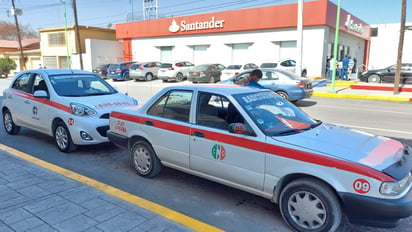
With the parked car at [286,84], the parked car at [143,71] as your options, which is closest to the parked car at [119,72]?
the parked car at [143,71]

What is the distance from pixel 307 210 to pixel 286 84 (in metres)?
9.41

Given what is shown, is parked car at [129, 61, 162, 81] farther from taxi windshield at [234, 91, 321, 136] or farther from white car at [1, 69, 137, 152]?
taxi windshield at [234, 91, 321, 136]

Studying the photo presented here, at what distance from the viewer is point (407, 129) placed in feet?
28.0

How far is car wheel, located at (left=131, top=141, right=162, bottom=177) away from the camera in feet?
15.6

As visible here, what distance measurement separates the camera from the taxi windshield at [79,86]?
6.53 m

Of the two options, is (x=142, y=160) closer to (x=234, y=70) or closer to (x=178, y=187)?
(x=178, y=187)

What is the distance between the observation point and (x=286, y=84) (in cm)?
1223

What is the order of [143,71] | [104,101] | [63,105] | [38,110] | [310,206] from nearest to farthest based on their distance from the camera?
1. [310,206]
2. [63,105]
3. [104,101]
4. [38,110]
5. [143,71]

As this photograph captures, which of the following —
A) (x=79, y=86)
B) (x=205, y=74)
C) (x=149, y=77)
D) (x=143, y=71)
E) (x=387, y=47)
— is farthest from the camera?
(x=387, y=47)

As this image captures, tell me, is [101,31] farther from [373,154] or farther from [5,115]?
[373,154]

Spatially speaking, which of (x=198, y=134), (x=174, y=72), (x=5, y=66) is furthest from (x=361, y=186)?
(x=5, y=66)

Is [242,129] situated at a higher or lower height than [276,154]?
higher

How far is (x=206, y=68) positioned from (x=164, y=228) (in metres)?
19.4

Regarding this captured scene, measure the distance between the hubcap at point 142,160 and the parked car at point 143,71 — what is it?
21466 mm
